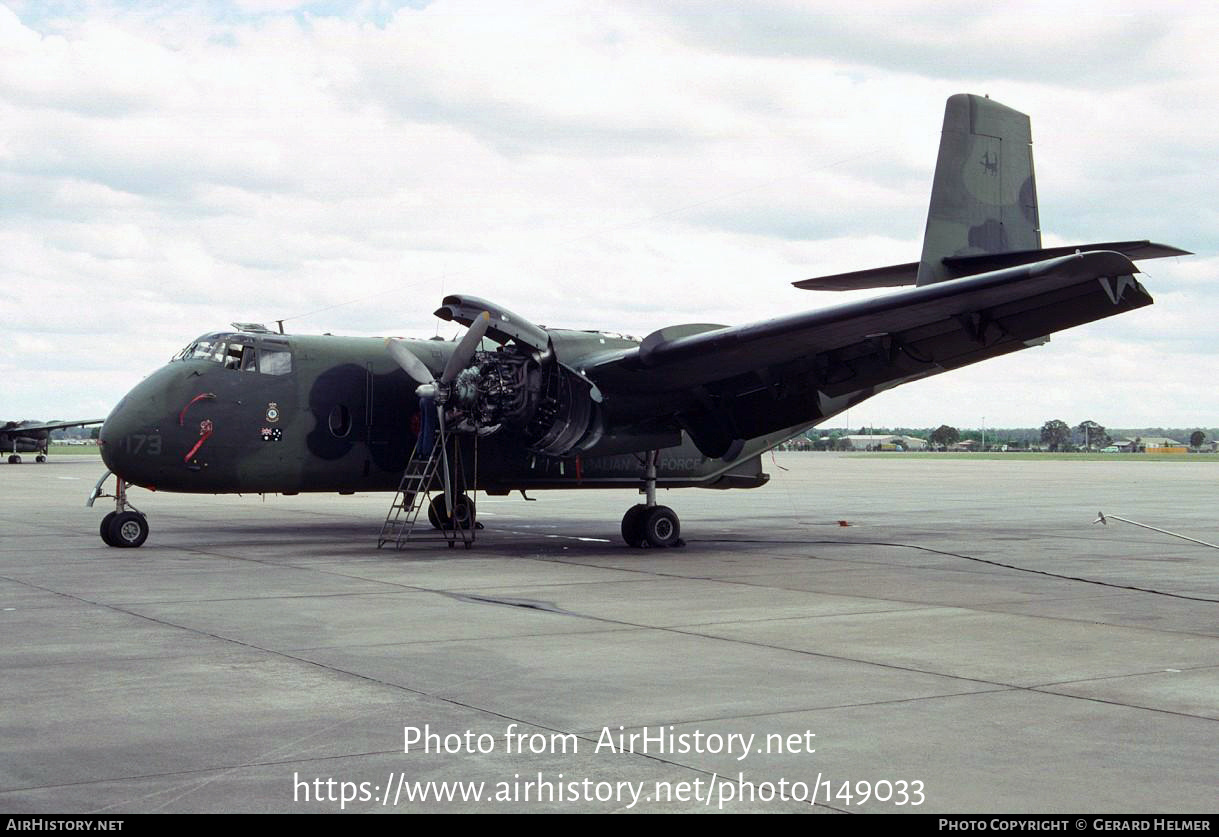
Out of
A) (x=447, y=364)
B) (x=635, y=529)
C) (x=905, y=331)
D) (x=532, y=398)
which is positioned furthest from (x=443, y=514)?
(x=905, y=331)

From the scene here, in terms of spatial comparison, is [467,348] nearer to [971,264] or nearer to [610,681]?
[971,264]

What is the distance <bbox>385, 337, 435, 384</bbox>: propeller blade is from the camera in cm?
2081

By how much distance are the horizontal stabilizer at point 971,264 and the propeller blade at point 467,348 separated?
23.1 feet

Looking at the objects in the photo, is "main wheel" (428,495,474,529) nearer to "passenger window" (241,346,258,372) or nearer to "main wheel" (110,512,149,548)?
"passenger window" (241,346,258,372)

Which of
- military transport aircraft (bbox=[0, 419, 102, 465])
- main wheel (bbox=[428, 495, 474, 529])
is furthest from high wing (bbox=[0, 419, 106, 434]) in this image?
main wheel (bbox=[428, 495, 474, 529])

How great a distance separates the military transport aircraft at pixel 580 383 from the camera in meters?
18.6

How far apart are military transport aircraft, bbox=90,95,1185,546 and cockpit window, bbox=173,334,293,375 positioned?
0.09 feet

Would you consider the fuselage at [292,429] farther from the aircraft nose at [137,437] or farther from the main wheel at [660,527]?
Result: the main wheel at [660,527]

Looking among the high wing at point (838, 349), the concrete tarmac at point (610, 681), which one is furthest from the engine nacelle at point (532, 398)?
the concrete tarmac at point (610, 681)

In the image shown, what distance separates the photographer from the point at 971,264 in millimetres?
20906

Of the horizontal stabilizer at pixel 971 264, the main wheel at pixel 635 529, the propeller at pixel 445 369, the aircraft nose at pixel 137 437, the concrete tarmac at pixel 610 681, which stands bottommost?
the concrete tarmac at pixel 610 681

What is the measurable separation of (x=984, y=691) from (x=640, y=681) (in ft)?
7.67

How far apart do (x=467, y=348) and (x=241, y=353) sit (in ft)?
12.9
